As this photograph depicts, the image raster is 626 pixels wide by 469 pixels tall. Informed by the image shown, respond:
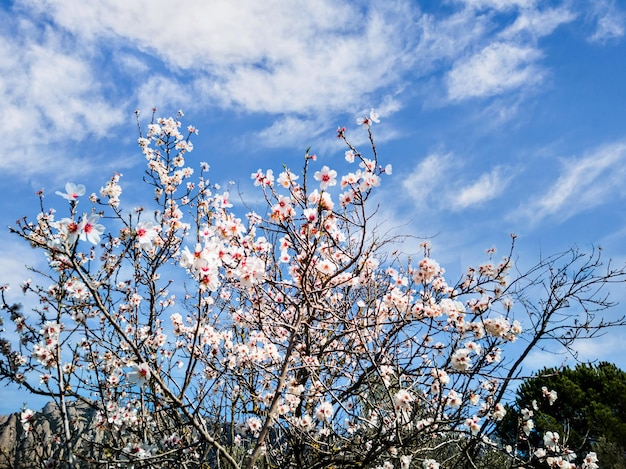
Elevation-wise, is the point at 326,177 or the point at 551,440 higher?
the point at 326,177

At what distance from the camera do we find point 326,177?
3324 millimetres

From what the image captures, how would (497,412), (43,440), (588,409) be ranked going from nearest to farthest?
(497,412), (43,440), (588,409)

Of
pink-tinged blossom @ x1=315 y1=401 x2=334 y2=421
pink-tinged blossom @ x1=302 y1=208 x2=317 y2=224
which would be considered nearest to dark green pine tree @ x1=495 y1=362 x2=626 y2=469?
pink-tinged blossom @ x1=315 y1=401 x2=334 y2=421

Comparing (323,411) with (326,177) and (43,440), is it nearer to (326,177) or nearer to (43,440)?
(326,177)

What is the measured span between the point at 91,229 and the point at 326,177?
1.67 meters

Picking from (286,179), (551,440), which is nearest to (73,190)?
(286,179)

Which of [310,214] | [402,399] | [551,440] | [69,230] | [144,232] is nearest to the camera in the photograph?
[69,230]

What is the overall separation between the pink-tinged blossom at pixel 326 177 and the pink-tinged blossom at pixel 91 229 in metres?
1.58

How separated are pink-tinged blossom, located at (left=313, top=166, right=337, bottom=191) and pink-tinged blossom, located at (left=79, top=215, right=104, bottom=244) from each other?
1.58 meters

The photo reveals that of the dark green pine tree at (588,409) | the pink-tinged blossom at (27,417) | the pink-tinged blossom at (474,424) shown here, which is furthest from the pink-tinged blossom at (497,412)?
the dark green pine tree at (588,409)

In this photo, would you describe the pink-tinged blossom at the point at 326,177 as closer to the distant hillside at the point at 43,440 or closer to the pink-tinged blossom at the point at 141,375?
the pink-tinged blossom at the point at 141,375

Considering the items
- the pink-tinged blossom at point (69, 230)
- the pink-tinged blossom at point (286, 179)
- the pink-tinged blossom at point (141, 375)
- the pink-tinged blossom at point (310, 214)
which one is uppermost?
the pink-tinged blossom at point (286, 179)

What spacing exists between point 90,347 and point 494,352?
4.42m

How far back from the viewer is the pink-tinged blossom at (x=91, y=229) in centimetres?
238
